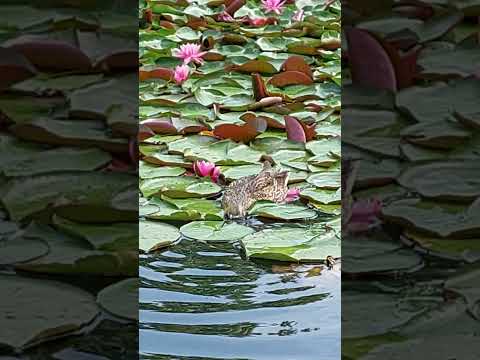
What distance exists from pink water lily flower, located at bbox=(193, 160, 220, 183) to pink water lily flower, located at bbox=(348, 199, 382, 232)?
6.00 ft

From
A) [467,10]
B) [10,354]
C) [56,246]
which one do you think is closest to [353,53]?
[467,10]

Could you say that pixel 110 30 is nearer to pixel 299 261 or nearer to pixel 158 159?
pixel 299 261

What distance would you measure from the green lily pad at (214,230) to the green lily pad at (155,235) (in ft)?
0.10

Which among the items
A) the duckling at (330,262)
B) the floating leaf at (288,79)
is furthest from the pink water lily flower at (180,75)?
the duckling at (330,262)

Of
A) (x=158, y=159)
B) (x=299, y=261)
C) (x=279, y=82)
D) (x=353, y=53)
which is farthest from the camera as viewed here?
(x=279, y=82)

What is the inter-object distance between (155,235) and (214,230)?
158mm

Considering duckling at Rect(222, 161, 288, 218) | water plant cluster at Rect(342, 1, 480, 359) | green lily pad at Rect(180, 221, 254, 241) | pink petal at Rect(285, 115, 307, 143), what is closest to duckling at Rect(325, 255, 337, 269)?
green lily pad at Rect(180, 221, 254, 241)

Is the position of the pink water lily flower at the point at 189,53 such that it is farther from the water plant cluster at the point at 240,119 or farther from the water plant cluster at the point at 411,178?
the water plant cluster at the point at 411,178

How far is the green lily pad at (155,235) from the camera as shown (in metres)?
2.31

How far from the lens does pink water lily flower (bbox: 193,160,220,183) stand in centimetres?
281

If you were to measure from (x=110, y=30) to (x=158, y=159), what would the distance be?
6.25 feet

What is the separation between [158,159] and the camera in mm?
2883

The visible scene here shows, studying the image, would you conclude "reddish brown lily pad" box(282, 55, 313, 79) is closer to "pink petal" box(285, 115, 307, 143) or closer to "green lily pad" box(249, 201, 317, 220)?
"pink petal" box(285, 115, 307, 143)

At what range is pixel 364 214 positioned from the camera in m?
0.97
